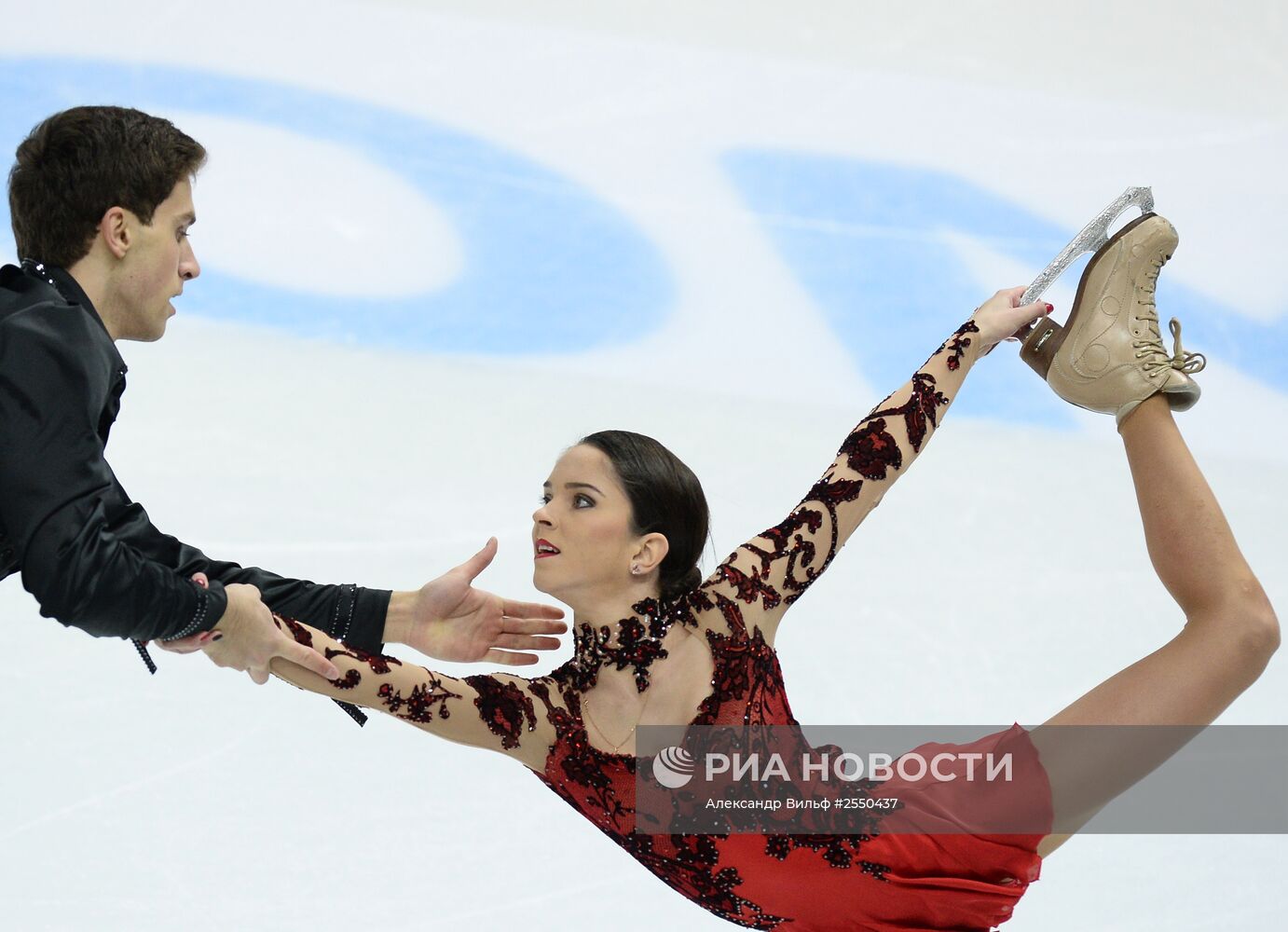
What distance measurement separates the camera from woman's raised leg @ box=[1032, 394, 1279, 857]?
2900 mm

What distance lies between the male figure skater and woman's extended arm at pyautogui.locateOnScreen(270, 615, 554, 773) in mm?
52

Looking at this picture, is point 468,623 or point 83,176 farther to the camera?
point 468,623

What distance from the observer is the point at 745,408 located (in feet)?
20.0

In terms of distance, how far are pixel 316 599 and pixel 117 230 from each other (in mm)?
923

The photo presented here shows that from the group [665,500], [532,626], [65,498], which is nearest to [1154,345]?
[665,500]

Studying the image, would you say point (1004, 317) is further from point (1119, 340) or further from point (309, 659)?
point (309, 659)

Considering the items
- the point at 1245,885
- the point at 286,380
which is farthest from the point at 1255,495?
the point at 286,380

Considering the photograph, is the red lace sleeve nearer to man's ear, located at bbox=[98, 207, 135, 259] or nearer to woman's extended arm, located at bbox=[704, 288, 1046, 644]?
woman's extended arm, located at bbox=[704, 288, 1046, 644]

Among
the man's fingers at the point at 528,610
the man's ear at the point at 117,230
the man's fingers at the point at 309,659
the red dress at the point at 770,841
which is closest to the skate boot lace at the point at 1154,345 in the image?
the red dress at the point at 770,841

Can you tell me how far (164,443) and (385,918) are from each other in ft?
8.75

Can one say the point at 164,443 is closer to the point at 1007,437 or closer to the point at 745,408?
the point at 745,408

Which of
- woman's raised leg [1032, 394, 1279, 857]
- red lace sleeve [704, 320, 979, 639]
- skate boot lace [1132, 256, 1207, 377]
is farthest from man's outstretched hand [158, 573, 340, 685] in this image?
skate boot lace [1132, 256, 1207, 377]

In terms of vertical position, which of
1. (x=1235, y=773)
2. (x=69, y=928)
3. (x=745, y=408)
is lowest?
(x=69, y=928)

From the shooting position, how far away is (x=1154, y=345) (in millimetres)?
3393
